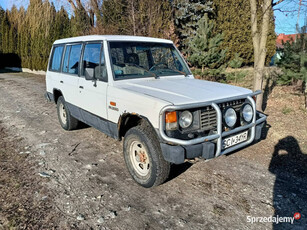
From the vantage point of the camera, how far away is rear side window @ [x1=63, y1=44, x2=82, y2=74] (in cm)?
471

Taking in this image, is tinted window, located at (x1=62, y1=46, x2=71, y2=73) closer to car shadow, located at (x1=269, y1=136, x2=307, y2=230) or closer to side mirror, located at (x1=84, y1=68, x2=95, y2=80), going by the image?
side mirror, located at (x1=84, y1=68, x2=95, y2=80)

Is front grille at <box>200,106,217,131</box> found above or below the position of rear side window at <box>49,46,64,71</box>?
below

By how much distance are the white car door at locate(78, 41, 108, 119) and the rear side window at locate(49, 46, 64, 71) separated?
1352 mm

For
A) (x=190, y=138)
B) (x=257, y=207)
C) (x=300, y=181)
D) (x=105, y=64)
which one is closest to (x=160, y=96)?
(x=190, y=138)

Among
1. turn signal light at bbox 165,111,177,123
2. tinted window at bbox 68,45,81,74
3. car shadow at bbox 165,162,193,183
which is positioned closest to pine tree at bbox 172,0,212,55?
tinted window at bbox 68,45,81,74

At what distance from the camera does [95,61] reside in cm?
411

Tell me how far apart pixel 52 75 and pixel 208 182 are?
461cm

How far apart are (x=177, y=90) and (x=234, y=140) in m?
1.02

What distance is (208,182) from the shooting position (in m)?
3.44

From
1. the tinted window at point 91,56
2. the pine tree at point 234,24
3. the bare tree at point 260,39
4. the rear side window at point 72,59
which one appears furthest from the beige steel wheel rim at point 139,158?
the pine tree at point 234,24

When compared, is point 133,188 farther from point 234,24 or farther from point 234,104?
point 234,24

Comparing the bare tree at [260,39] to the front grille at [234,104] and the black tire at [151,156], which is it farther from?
the black tire at [151,156]

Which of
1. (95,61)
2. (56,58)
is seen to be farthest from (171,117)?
(56,58)

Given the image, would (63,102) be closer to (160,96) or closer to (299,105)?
(160,96)
